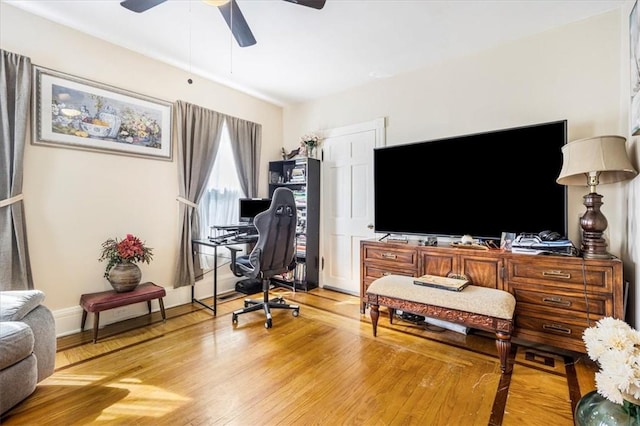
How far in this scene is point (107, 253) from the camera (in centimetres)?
271

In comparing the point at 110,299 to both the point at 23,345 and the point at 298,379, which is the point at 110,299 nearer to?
the point at 23,345

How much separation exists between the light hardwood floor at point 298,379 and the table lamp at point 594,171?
876mm

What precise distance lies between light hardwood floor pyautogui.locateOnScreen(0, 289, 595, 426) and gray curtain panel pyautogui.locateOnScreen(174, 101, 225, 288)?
752mm

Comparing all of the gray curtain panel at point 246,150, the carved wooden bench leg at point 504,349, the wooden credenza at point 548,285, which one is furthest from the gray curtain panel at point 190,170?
the carved wooden bench leg at point 504,349

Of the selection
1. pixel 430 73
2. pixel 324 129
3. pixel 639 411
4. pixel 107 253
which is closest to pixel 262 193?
pixel 324 129

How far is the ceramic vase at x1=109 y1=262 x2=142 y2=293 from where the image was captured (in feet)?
8.48

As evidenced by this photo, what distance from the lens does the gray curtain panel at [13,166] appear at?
219 centimetres

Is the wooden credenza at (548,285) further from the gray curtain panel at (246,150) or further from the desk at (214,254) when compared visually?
the gray curtain panel at (246,150)

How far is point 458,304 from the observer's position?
2.12 meters

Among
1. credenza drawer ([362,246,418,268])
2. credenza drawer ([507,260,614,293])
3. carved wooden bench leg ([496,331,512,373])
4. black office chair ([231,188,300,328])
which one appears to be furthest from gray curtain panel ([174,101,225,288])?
credenza drawer ([507,260,614,293])

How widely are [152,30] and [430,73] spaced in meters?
2.74

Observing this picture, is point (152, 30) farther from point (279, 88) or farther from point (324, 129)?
point (324, 129)

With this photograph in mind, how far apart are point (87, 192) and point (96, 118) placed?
69 centimetres

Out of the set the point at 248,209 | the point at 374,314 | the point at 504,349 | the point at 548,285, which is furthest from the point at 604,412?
the point at 248,209
